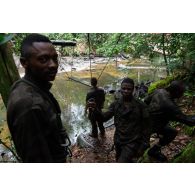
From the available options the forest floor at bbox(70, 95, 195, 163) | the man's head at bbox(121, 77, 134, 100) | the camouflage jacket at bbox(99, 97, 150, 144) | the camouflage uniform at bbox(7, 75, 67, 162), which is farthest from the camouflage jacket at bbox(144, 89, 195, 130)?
the camouflage uniform at bbox(7, 75, 67, 162)

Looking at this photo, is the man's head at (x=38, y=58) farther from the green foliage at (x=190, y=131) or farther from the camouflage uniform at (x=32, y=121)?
the green foliage at (x=190, y=131)

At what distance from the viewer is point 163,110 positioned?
9.59 feet

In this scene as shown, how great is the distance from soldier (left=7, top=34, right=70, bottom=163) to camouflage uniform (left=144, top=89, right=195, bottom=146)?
1521mm

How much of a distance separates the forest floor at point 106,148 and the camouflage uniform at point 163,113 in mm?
812

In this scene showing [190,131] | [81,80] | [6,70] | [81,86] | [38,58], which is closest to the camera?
[38,58]

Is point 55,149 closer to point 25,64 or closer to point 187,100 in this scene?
point 25,64

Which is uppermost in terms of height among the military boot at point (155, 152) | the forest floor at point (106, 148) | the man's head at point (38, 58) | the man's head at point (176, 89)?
the man's head at point (38, 58)

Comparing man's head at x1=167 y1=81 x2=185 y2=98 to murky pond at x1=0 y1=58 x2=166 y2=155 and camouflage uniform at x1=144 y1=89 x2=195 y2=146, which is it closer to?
camouflage uniform at x1=144 y1=89 x2=195 y2=146

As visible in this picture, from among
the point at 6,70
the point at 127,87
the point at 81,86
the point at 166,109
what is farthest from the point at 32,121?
the point at 81,86

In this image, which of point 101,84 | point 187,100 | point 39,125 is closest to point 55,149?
point 39,125

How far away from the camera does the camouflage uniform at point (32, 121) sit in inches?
51.4

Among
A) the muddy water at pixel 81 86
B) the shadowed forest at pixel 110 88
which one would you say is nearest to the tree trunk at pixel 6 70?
the shadowed forest at pixel 110 88

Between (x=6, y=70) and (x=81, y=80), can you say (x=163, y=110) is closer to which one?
(x=6, y=70)

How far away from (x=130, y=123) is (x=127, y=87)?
34 cm
